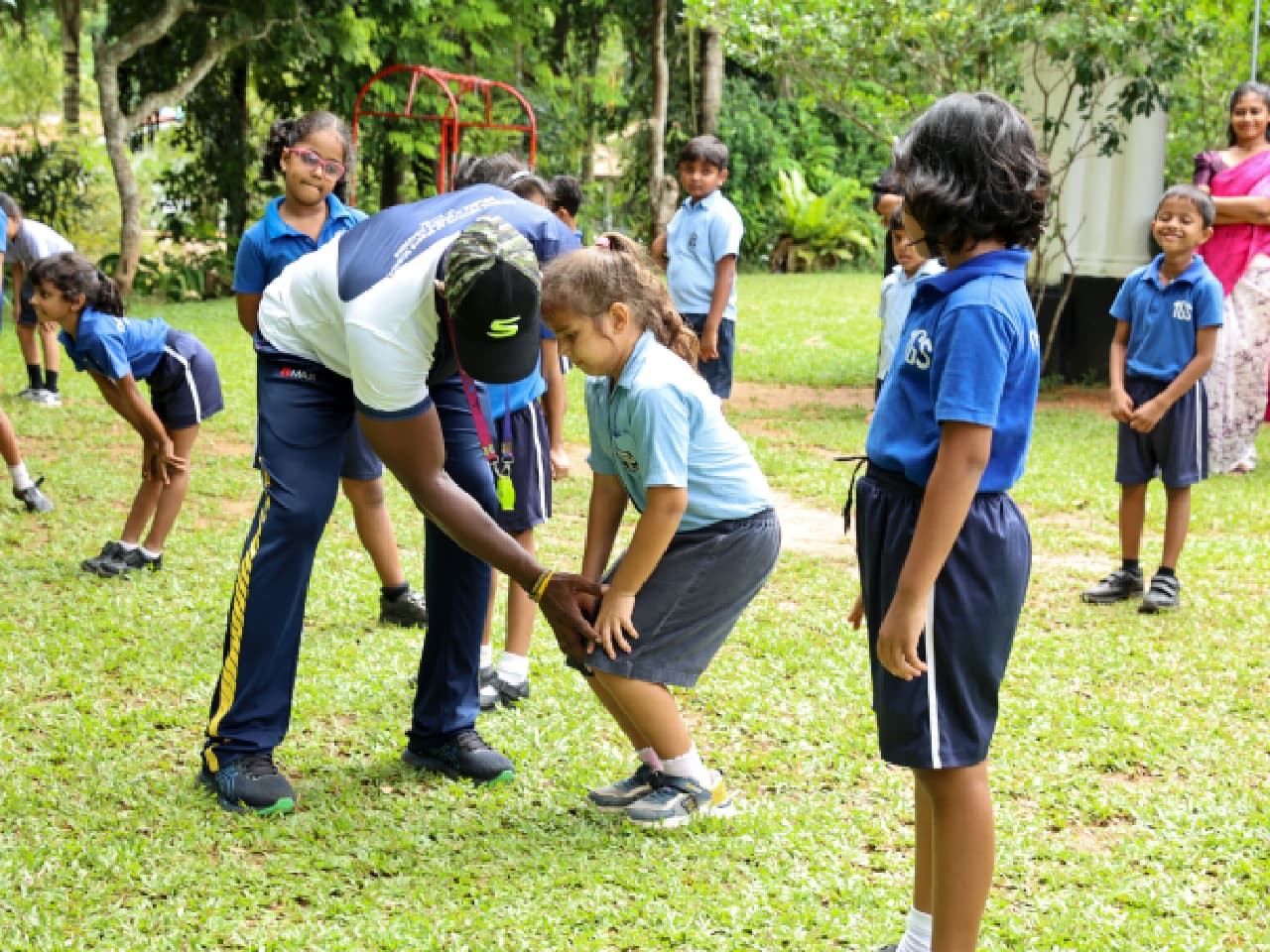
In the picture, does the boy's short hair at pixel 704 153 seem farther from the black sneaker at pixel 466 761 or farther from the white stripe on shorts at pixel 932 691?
the white stripe on shorts at pixel 932 691

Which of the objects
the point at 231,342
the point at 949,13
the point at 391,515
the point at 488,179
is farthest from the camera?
the point at 231,342

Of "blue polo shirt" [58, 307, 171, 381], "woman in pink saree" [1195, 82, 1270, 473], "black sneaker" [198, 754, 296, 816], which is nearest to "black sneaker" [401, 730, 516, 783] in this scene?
"black sneaker" [198, 754, 296, 816]

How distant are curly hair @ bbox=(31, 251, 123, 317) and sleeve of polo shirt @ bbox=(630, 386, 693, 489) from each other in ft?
10.3

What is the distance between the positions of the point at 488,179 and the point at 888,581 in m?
2.41

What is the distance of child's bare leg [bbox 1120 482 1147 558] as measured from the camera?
5.64 meters

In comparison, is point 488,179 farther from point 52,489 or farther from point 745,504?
point 52,489

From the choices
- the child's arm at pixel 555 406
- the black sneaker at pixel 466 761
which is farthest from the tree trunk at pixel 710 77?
the black sneaker at pixel 466 761

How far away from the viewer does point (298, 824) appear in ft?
11.5

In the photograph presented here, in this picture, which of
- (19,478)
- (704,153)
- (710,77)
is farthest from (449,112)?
(19,478)

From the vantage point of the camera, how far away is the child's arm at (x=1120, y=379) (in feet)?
18.0

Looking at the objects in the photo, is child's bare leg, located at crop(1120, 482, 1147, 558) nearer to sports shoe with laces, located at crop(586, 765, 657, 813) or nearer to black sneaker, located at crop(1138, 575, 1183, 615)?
black sneaker, located at crop(1138, 575, 1183, 615)

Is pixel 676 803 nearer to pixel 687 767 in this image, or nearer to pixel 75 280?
pixel 687 767

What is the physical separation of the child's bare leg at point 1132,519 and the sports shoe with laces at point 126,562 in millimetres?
3977

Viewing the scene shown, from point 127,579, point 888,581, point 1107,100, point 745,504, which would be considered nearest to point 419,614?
point 127,579
